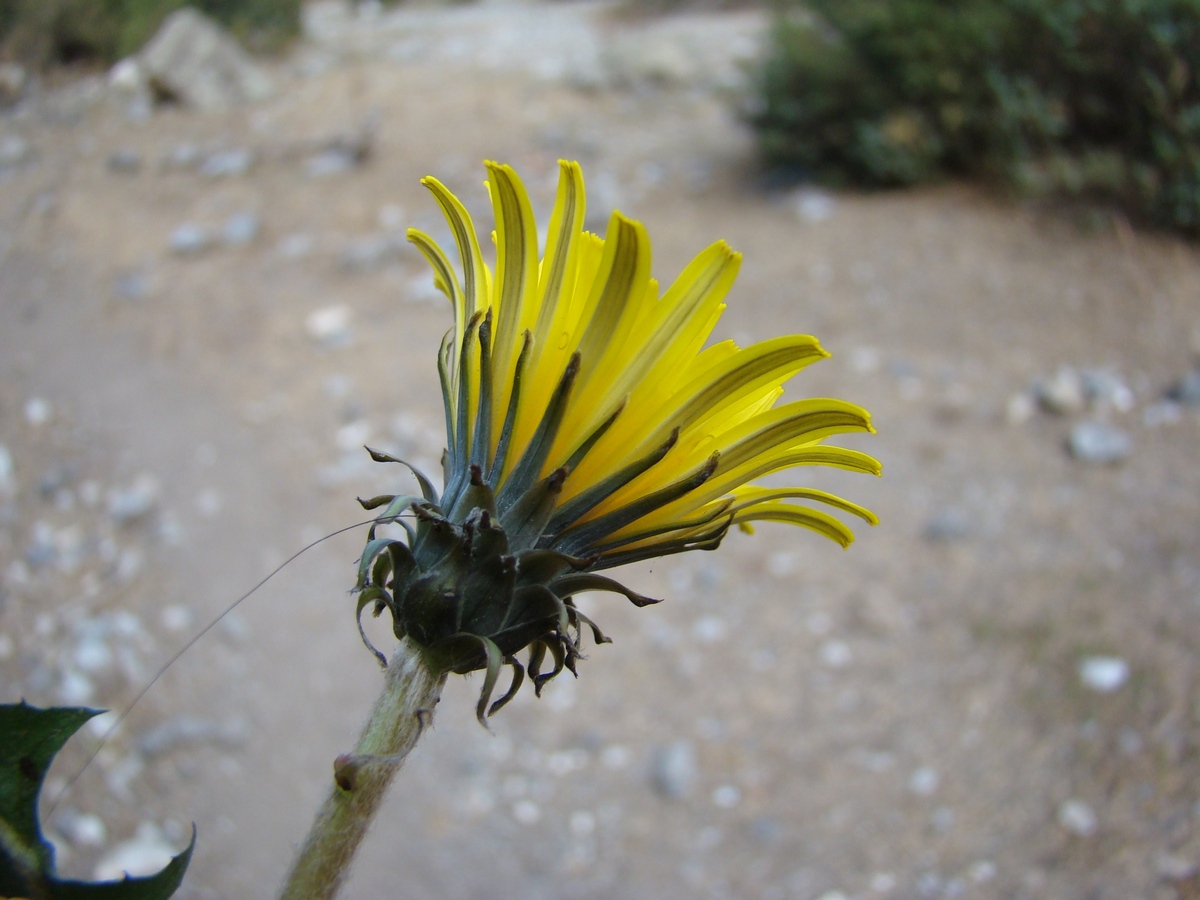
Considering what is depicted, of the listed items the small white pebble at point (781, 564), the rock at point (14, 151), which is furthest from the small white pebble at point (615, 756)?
the rock at point (14, 151)

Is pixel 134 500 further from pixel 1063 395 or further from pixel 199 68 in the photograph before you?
pixel 199 68

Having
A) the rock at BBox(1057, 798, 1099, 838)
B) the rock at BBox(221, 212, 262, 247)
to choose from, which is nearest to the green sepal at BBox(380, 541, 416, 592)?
the rock at BBox(1057, 798, 1099, 838)

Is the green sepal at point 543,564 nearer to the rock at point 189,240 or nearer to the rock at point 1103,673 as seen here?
the rock at point 1103,673

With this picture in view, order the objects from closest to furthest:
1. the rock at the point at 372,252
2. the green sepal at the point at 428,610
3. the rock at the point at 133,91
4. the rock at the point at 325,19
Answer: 1. the green sepal at the point at 428,610
2. the rock at the point at 372,252
3. the rock at the point at 133,91
4. the rock at the point at 325,19

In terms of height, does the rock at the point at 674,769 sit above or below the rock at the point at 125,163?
below

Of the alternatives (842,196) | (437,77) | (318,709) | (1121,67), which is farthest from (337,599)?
(437,77)

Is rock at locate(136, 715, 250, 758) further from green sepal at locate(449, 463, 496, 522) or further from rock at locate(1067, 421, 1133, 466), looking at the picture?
rock at locate(1067, 421, 1133, 466)

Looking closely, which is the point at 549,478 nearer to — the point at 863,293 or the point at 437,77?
the point at 863,293

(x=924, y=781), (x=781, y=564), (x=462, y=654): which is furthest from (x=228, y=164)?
(x=462, y=654)
